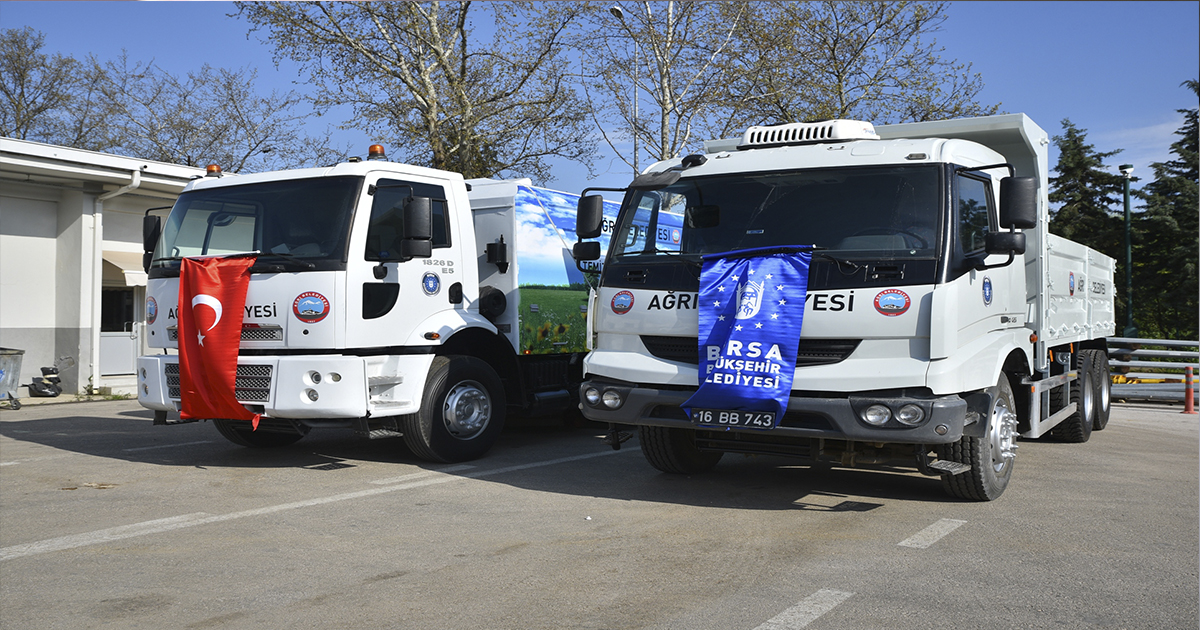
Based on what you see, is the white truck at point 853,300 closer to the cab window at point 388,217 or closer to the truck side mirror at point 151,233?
the cab window at point 388,217

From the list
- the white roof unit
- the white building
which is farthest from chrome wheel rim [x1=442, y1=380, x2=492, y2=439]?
the white building

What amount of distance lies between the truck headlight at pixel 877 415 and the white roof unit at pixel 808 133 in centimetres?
231

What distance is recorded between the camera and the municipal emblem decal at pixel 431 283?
342 inches

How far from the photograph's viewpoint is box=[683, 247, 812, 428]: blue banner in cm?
634

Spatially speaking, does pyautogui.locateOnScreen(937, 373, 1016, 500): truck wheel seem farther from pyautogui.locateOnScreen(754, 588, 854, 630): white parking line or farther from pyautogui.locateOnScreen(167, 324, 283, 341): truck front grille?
pyautogui.locateOnScreen(167, 324, 283, 341): truck front grille

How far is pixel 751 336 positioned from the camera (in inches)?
251

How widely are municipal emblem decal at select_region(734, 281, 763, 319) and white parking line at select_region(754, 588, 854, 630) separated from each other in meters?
2.12

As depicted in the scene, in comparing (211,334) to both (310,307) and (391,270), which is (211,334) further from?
(391,270)

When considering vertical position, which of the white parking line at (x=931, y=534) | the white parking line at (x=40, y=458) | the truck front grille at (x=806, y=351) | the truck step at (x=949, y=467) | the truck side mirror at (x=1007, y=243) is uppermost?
the truck side mirror at (x=1007, y=243)

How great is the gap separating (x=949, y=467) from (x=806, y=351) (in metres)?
1.21

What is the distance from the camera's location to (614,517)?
6.56 m

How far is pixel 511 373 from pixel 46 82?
33.1 m

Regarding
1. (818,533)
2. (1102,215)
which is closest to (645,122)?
(818,533)

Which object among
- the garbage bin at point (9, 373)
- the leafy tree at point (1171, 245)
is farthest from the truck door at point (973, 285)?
the leafy tree at point (1171, 245)
